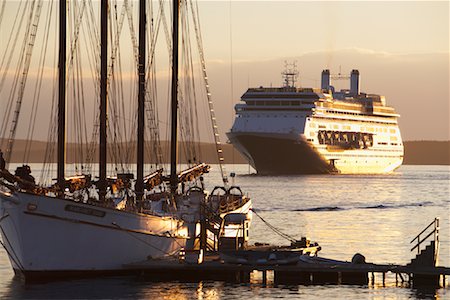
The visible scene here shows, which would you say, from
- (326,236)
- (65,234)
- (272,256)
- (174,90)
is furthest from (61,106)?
(326,236)

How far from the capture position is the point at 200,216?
177 feet

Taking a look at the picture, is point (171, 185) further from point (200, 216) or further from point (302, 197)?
point (302, 197)

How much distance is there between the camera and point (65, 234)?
46.5 m

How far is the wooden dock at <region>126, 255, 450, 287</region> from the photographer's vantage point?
48.9 m

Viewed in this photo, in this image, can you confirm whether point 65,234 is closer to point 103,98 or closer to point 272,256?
point 103,98

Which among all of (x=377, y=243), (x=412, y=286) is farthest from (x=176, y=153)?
(x=377, y=243)

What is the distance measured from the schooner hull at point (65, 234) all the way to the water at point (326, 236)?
27.1 inches

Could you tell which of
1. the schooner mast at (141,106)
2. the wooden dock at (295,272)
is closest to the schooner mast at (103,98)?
the schooner mast at (141,106)

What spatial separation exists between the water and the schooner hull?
69 cm

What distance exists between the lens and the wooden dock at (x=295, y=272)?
161ft

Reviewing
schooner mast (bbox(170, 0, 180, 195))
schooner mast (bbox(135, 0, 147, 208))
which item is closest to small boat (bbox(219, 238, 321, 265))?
schooner mast (bbox(135, 0, 147, 208))

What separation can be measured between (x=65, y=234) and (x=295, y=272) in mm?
8813

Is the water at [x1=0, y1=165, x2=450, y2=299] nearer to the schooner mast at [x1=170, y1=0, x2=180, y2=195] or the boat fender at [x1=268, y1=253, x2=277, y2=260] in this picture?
the boat fender at [x1=268, y1=253, x2=277, y2=260]

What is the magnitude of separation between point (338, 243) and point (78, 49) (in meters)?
27.0
